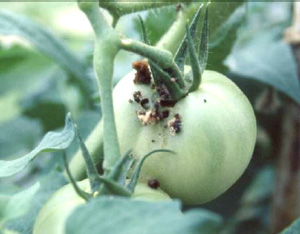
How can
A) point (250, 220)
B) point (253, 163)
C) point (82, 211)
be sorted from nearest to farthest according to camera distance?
point (82, 211), point (253, 163), point (250, 220)

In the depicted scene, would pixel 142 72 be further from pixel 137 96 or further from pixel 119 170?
pixel 119 170

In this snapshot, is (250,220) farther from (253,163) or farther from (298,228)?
(298,228)

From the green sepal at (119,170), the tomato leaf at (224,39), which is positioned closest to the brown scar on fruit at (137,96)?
the green sepal at (119,170)

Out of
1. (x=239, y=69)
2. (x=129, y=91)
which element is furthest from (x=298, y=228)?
(x=239, y=69)

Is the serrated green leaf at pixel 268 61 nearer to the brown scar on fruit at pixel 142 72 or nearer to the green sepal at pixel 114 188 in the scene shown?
the brown scar on fruit at pixel 142 72

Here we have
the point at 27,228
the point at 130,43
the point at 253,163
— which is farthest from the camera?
the point at 253,163

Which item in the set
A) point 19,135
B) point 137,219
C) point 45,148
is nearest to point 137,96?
point 45,148
